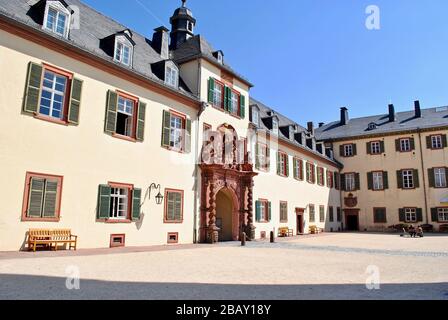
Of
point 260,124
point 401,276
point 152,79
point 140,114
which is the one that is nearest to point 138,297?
point 401,276

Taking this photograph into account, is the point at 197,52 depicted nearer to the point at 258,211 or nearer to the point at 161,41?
the point at 161,41

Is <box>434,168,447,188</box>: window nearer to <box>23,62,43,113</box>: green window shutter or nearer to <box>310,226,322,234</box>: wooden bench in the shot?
<box>310,226,322,234</box>: wooden bench

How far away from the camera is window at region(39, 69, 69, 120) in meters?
12.7

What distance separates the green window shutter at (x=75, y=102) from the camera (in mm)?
13289

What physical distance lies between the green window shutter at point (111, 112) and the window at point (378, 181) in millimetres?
30589

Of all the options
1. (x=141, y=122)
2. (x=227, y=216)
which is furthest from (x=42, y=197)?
(x=227, y=216)

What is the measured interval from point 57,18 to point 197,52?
842 cm

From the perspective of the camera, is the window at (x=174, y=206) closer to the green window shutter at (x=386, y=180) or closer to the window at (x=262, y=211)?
the window at (x=262, y=211)

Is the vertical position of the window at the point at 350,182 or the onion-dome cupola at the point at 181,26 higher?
the onion-dome cupola at the point at 181,26

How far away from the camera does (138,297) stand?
5758 mm

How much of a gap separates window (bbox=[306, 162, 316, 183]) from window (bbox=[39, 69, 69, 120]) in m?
23.6

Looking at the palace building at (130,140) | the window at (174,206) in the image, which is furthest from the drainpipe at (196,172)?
the window at (174,206)

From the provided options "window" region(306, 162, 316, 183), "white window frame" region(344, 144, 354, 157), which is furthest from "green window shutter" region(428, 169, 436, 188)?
"window" region(306, 162, 316, 183)

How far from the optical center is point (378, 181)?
123 feet
